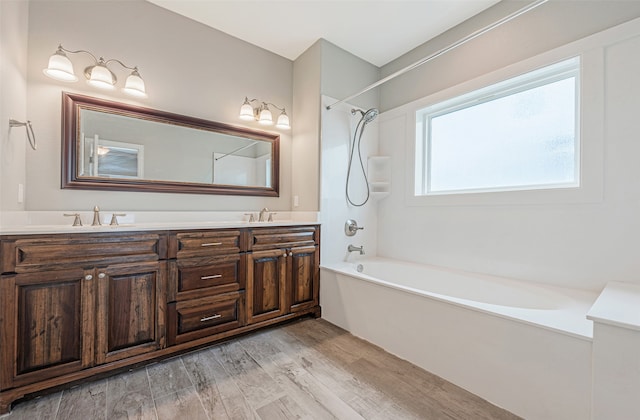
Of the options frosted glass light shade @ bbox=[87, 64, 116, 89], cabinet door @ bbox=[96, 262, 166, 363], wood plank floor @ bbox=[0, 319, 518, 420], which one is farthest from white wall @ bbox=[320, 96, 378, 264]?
frosted glass light shade @ bbox=[87, 64, 116, 89]

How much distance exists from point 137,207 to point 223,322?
1123 millimetres

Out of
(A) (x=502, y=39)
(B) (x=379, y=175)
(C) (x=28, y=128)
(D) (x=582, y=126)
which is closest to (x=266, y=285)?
(B) (x=379, y=175)

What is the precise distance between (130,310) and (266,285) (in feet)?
3.03

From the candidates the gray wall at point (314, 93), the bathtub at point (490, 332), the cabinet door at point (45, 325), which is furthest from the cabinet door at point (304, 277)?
the cabinet door at point (45, 325)

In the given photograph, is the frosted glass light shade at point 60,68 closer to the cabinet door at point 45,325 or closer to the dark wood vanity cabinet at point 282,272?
the cabinet door at point 45,325

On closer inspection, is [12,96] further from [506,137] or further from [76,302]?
[506,137]

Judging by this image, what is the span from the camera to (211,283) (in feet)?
6.22

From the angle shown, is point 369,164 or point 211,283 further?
point 369,164

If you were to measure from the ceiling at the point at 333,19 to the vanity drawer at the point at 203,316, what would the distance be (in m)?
2.36

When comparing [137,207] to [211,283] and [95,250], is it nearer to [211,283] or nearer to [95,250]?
[95,250]

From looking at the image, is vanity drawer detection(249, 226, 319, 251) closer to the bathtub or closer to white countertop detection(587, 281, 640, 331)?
the bathtub

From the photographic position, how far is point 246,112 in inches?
98.3

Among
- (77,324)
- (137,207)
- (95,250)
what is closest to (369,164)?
(137,207)

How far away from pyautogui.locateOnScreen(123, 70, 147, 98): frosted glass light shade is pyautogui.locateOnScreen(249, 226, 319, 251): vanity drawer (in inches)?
52.7
